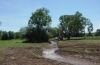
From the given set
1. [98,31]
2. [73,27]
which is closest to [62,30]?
[73,27]

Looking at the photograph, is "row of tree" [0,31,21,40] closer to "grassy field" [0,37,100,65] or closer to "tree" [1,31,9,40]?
"tree" [1,31,9,40]

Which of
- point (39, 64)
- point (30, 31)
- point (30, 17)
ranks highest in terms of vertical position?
point (30, 17)

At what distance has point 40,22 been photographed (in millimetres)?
52344

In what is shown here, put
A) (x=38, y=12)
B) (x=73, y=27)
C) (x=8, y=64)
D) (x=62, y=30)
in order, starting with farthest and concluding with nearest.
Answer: (x=62, y=30) < (x=73, y=27) < (x=38, y=12) < (x=8, y=64)

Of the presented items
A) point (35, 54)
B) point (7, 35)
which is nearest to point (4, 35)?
point (7, 35)

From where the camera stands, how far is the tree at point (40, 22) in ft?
163

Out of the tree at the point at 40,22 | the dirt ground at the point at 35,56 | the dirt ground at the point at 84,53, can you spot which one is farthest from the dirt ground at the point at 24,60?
the tree at the point at 40,22

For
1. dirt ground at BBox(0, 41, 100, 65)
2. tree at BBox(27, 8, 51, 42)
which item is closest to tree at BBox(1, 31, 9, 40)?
tree at BBox(27, 8, 51, 42)

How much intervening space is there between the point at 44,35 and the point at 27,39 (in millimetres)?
5730

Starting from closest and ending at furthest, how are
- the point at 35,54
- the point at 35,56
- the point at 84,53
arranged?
Answer: the point at 35,56, the point at 84,53, the point at 35,54

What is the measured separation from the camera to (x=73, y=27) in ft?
211

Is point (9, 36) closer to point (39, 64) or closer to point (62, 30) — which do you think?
point (62, 30)

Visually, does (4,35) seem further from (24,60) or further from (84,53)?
(24,60)

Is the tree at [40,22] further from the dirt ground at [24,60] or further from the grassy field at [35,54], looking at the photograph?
the dirt ground at [24,60]
